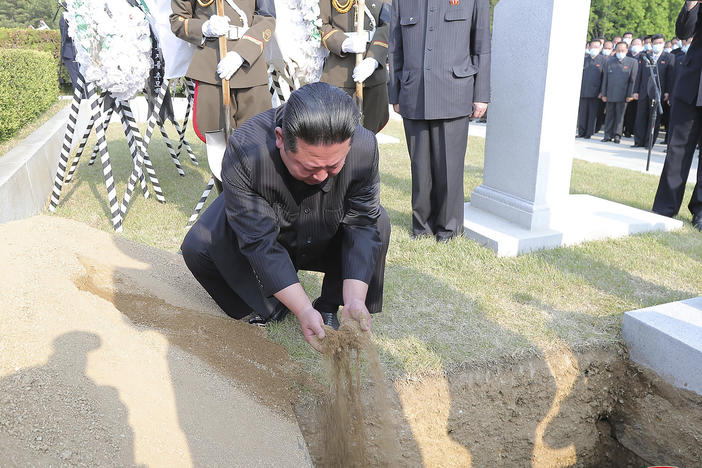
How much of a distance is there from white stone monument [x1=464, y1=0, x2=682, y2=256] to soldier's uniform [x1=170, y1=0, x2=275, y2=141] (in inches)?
71.7

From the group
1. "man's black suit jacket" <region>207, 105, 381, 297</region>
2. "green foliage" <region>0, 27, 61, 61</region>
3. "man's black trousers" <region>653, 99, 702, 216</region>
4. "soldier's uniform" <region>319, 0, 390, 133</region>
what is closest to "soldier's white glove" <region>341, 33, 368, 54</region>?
"soldier's uniform" <region>319, 0, 390, 133</region>

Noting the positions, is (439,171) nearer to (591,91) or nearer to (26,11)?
(591,91)

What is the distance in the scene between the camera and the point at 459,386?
8.71 feet

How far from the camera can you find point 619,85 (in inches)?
438

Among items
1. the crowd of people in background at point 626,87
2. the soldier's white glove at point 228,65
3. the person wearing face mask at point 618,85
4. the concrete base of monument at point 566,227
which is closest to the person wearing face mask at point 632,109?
the crowd of people in background at point 626,87

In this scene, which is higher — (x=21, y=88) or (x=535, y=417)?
(x=21, y=88)

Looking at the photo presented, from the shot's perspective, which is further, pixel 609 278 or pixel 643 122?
pixel 643 122

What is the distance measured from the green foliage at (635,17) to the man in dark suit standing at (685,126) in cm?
1962

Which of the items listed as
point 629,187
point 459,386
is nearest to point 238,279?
point 459,386

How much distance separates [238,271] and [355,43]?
2424 millimetres

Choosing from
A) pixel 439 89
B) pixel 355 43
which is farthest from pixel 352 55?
pixel 439 89

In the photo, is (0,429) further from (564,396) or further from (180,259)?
(564,396)

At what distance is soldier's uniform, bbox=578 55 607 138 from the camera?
1159 centimetres

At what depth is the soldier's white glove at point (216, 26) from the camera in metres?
3.91
